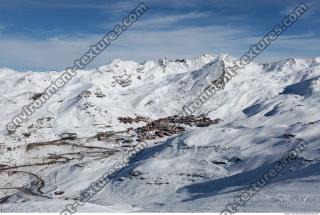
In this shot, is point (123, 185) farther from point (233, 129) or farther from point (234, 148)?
point (233, 129)

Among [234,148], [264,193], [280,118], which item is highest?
[280,118]

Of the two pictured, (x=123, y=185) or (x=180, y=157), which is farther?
(x=180, y=157)

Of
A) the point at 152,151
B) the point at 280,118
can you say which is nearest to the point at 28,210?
the point at 152,151

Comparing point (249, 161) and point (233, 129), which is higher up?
point (233, 129)

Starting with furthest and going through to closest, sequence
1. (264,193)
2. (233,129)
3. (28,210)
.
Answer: (233,129) < (264,193) < (28,210)

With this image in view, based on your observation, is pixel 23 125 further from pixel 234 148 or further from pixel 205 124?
pixel 234 148

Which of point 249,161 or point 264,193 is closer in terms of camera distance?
point 264,193

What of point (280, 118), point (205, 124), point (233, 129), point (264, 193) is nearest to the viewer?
point (264, 193)

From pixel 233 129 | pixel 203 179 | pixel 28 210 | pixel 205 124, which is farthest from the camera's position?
pixel 205 124

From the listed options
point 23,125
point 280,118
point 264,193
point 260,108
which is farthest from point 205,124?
point 264,193
